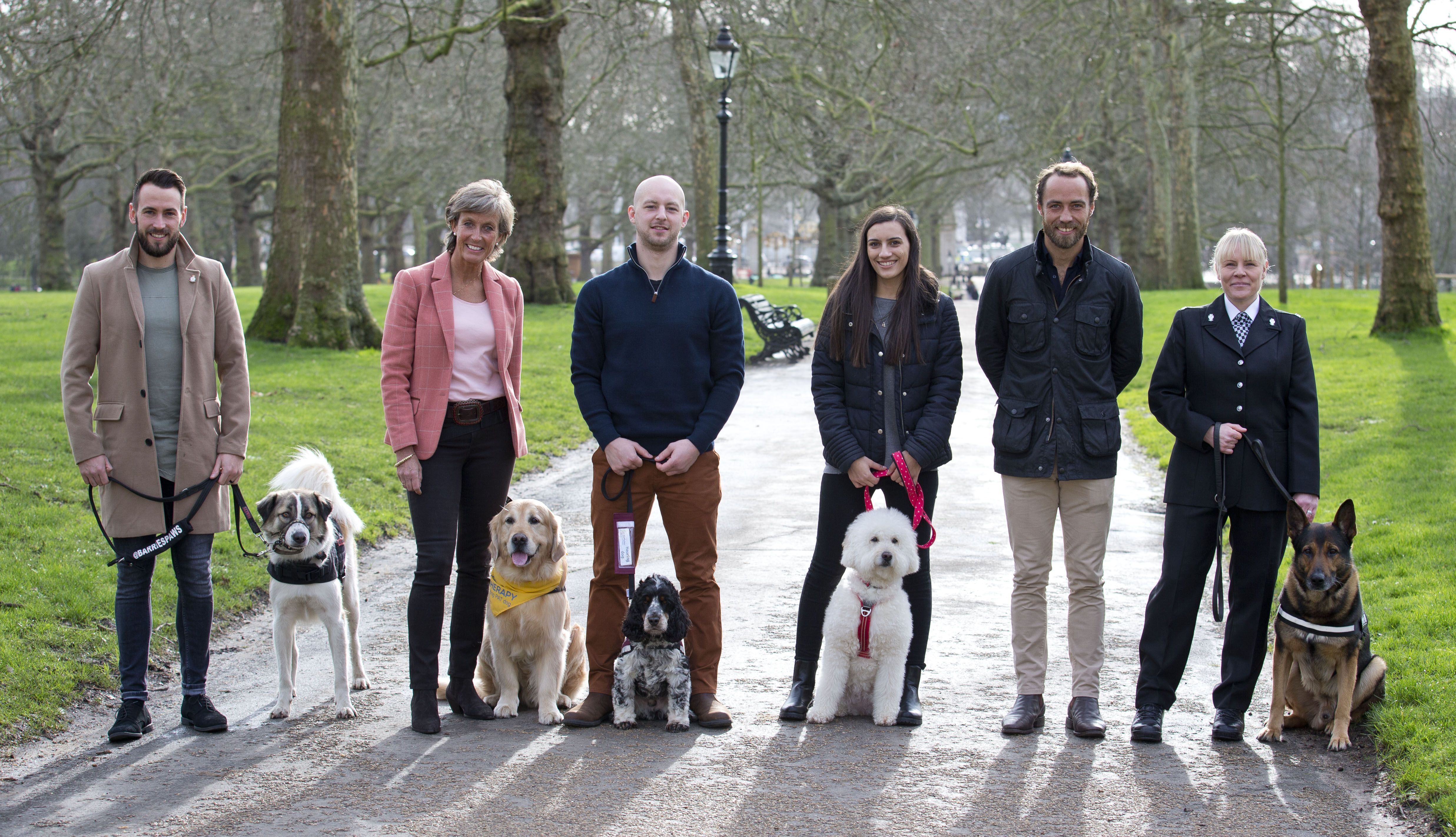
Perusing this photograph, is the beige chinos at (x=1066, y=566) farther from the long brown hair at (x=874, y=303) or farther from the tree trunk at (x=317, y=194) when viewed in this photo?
the tree trunk at (x=317, y=194)

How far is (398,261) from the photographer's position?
48.9 meters

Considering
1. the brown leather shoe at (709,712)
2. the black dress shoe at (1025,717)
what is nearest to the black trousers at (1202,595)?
the black dress shoe at (1025,717)

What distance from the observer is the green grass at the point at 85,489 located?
561 centimetres

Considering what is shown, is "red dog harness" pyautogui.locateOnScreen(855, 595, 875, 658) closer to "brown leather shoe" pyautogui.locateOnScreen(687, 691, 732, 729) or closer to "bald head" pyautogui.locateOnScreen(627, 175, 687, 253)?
"brown leather shoe" pyautogui.locateOnScreen(687, 691, 732, 729)

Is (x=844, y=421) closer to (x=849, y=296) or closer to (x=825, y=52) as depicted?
(x=849, y=296)

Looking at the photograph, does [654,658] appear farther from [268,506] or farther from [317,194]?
[317,194]

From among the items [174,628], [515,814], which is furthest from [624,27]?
[515,814]

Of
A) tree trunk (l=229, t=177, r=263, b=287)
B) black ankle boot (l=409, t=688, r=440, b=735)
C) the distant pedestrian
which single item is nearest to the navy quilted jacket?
the distant pedestrian

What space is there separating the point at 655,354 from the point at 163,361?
1.99 metres

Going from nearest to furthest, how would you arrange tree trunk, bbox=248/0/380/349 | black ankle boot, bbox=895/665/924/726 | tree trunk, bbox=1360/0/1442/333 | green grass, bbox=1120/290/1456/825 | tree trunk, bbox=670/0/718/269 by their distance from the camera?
green grass, bbox=1120/290/1456/825
black ankle boot, bbox=895/665/924/726
tree trunk, bbox=248/0/380/349
tree trunk, bbox=1360/0/1442/333
tree trunk, bbox=670/0/718/269

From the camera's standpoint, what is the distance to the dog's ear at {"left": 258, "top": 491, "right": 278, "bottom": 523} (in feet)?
Answer: 17.4

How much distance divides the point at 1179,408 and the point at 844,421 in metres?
1.38

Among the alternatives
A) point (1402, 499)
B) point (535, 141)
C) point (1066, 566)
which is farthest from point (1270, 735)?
point (535, 141)

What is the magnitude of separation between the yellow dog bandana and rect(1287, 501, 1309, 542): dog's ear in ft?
9.70
